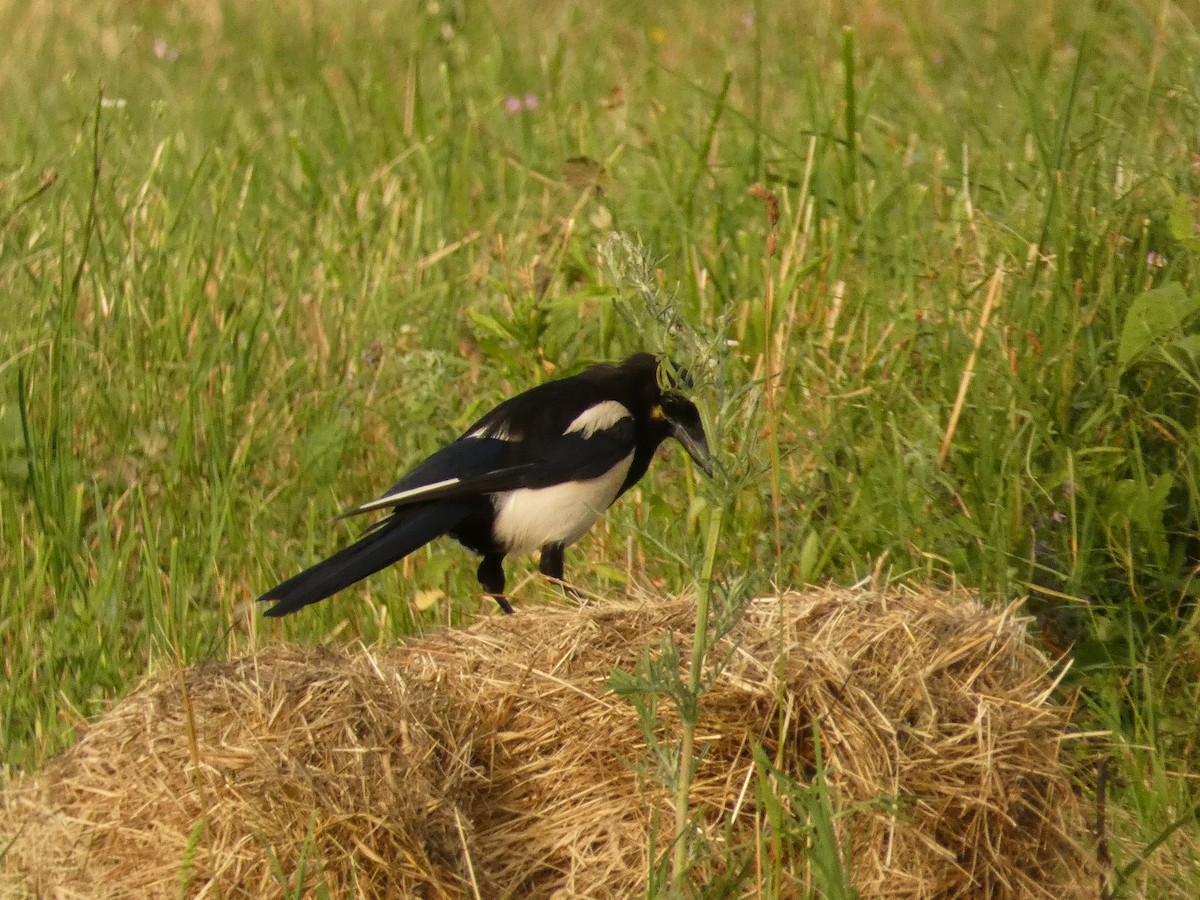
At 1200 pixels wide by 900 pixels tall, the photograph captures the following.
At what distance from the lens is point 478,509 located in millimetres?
4535

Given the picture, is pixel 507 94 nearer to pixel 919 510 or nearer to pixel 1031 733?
pixel 919 510

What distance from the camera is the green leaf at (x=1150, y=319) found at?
404 cm

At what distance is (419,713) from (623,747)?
0.35 metres

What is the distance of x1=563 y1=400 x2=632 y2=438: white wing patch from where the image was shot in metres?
4.47

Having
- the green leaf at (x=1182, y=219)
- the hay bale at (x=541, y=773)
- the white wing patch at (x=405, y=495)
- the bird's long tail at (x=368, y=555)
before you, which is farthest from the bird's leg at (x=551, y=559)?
the green leaf at (x=1182, y=219)

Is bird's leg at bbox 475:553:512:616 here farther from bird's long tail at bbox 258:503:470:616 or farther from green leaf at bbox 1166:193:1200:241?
green leaf at bbox 1166:193:1200:241

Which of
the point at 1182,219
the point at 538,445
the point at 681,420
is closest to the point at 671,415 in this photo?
the point at 681,420

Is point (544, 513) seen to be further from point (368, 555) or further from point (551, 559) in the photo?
point (368, 555)

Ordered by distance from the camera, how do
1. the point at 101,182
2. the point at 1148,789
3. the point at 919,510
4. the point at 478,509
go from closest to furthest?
the point at 1148,789
the point at 919,510
the point at 478,509
the point at 101,182

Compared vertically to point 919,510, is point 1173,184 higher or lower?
higher

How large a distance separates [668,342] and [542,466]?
1.88m

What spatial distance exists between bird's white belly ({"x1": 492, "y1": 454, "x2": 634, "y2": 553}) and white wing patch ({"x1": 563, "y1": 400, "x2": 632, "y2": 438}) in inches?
5.4

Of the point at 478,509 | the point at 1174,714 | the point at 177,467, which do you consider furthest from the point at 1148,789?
the point at 177,467

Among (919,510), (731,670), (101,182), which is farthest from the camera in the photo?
(101,182)
